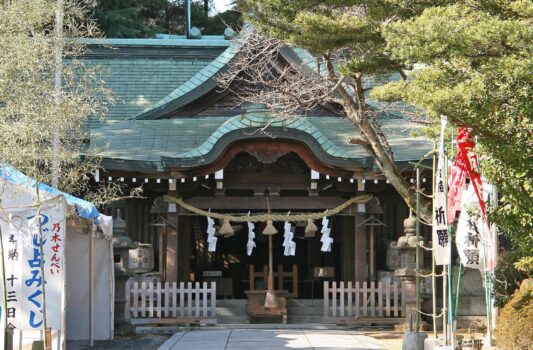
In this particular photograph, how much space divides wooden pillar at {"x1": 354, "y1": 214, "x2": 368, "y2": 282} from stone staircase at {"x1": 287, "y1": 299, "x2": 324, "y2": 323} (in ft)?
3.43

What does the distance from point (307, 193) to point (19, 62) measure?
9.34 m

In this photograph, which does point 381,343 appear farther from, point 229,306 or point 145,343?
point 229,306

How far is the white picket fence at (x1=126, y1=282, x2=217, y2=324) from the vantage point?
19.2m

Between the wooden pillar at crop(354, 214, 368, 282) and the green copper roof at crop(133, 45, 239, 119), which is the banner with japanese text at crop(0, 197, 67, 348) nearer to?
the wooden pillar at crop(354, 214, 368, 282)

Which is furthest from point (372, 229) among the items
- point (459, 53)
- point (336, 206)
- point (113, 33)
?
point (113, 33)

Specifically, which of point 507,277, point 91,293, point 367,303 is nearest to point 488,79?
point 507,277

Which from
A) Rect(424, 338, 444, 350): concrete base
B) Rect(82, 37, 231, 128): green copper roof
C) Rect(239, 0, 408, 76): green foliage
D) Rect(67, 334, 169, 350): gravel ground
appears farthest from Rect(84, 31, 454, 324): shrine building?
Rect(424, 338, 444, 350): concrete base

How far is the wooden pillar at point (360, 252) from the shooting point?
67.1ft

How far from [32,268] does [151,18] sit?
86.4 feet

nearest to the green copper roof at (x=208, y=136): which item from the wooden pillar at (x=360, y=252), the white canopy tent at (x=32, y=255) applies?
the wooden pillar at (x=360, y=252)

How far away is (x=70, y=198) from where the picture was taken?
13773 mm

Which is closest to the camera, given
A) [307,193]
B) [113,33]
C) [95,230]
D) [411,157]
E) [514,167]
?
[514,167]

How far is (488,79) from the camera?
10.8 meters

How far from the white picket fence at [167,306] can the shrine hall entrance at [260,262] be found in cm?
311
